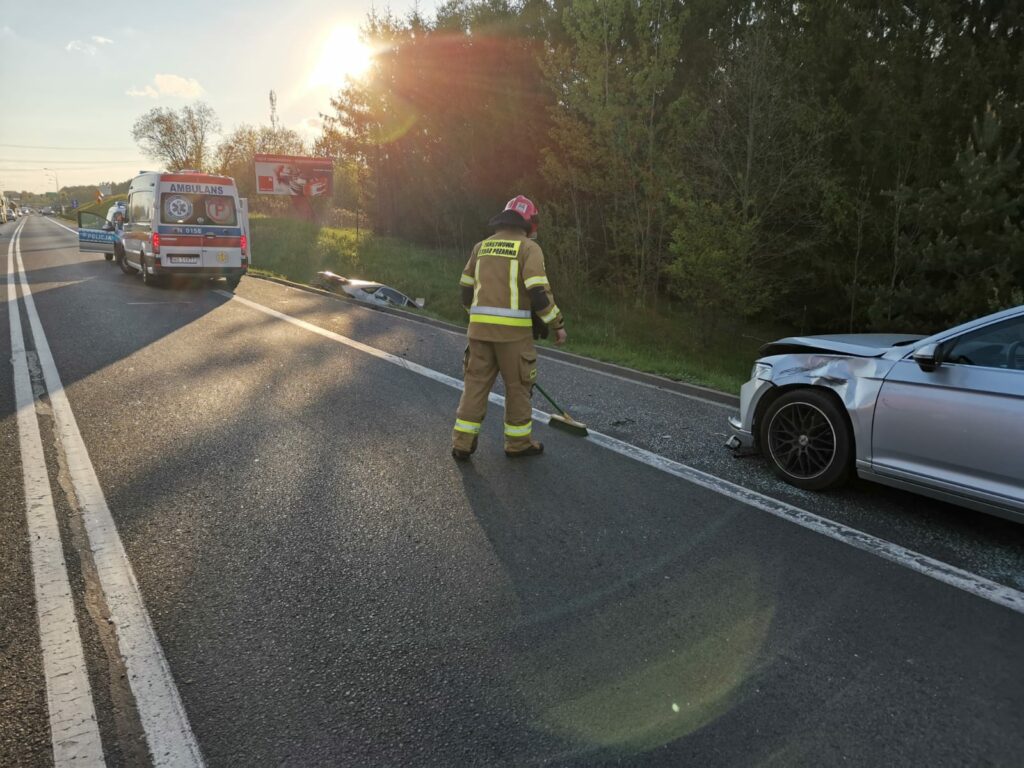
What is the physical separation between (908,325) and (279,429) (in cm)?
1149

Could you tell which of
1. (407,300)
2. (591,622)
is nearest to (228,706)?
(591,622)

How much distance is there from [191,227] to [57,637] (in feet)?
46.4

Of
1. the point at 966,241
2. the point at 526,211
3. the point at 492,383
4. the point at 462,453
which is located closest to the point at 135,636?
the point at 462,453

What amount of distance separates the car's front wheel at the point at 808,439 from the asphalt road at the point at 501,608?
0.16 m

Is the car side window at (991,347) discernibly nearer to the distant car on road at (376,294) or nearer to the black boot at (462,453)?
the black boot at (462,453)

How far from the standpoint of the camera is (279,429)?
18.3 feet

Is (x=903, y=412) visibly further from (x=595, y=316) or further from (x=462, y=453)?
(x=595, y=316)

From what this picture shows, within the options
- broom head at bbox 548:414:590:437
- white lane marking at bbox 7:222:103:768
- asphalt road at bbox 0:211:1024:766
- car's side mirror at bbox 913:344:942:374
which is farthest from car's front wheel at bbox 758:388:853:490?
white lane marking at bbox 7:222:103:768

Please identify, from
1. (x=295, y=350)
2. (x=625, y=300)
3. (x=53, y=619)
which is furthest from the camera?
(x=625, y=300)

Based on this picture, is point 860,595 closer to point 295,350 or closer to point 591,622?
point 591,622

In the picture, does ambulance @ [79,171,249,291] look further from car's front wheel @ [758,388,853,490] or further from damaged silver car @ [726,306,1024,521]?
car's front wheel @ [758,388,853,490]

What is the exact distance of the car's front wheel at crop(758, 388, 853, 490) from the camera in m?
4.34

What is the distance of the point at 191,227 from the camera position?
49.1 feet

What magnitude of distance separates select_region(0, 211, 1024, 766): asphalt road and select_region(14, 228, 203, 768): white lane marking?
4 centimetres
